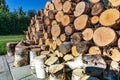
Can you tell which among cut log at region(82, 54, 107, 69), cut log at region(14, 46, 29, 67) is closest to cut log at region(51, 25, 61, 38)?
cut log at region(14, 46, 29, 67)

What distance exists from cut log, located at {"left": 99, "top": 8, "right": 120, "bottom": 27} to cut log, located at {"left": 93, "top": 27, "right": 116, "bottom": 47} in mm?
121

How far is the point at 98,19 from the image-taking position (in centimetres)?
628

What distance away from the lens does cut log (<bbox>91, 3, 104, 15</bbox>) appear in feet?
20.6

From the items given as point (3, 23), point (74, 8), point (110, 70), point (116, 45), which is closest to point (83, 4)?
point (74, 8)

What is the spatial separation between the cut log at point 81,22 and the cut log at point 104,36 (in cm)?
46

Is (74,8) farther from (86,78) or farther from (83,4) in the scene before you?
(86,78)

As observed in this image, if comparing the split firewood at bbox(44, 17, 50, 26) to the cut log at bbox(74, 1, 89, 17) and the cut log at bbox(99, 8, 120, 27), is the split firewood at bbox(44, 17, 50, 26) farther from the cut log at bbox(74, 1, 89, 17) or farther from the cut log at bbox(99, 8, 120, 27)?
the cut log at bbox(99, 8, 120, 27)

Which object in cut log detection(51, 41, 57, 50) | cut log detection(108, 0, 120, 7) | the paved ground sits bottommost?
the paved ground

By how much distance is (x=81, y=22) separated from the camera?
6637 mm

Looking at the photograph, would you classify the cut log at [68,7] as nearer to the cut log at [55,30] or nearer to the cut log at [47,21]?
the cut log at [55,30]

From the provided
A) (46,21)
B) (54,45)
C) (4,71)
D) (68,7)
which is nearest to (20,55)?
(4,71)

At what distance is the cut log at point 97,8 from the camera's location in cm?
628

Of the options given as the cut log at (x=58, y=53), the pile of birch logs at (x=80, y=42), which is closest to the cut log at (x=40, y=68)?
the pile of birch logs at (x=80, y=42)

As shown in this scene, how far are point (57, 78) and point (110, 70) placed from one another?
1021 millimetres
